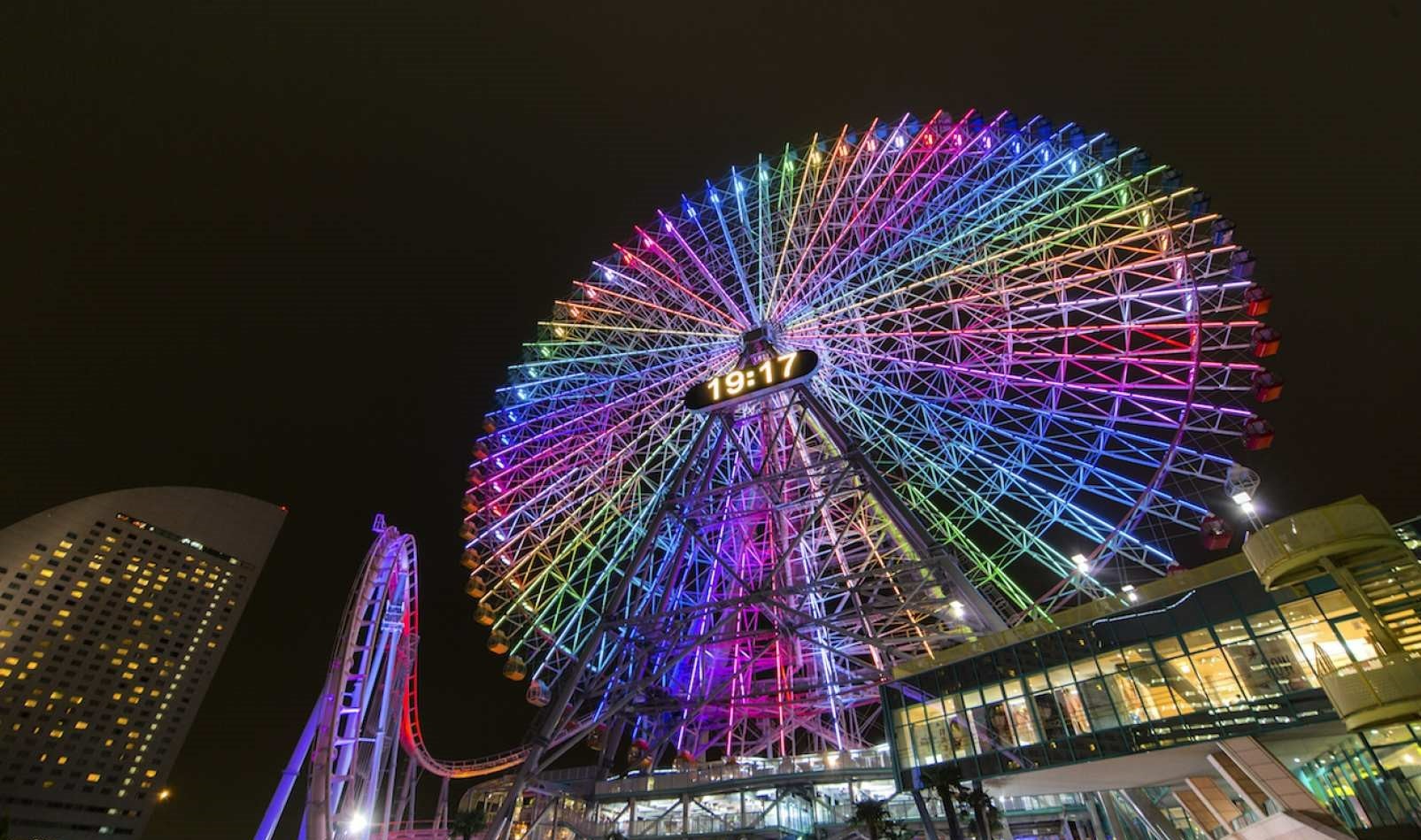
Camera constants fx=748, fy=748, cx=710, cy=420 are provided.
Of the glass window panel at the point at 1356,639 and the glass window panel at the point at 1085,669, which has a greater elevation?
the glass window panel at the point at 1085,669

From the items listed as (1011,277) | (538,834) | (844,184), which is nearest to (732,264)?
(844,184)

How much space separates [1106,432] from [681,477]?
16.5m

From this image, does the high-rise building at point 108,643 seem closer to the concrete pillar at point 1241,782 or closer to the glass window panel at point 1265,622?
the concrete pillar at point 1241,782

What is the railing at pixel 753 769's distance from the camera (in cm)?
3272

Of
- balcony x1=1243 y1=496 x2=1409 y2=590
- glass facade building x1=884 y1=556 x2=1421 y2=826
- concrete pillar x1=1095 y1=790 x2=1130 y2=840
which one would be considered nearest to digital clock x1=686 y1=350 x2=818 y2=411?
glass facade building x1=884 y1=556 x2=1421 y2=826

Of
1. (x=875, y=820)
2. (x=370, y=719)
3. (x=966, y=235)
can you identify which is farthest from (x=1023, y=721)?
(x=370, y=719)

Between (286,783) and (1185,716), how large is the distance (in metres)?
31.2

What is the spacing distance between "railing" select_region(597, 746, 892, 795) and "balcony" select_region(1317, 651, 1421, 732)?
18.0m

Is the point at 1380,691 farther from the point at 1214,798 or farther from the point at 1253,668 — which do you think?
the point at 1214,798

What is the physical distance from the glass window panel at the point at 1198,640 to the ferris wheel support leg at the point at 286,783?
30792 millimetres

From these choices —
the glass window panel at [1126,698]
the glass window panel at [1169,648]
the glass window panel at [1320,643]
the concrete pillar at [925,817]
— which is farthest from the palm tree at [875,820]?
the glass window panel at [1320,643]

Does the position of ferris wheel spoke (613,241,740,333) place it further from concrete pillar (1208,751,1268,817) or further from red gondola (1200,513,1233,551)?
concrete pillar (1208,751,1268,817)

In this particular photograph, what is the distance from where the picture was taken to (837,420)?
103ft

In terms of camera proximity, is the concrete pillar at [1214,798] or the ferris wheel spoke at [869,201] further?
the ferris wheel spoke at [869,201]
